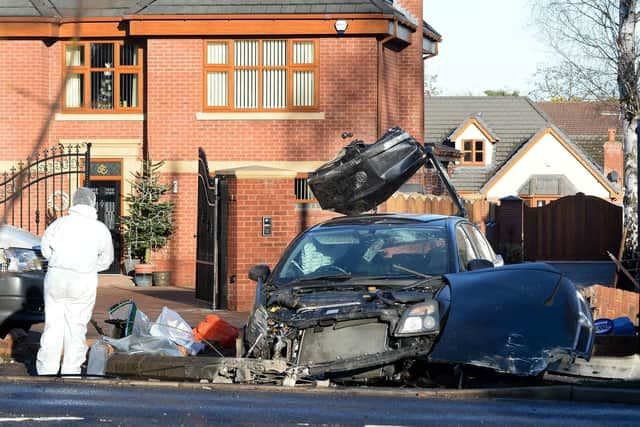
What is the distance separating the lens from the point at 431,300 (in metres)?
8.89

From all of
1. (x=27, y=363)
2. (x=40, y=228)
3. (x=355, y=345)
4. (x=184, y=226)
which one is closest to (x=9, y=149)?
(x=40, y=228)

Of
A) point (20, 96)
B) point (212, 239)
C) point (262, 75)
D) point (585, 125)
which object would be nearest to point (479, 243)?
point (212, 239)

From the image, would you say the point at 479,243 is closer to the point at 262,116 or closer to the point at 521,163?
the point at 262,116

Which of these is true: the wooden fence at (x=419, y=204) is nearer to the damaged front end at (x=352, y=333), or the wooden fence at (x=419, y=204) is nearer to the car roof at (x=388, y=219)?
the car roof at (x=388, y=219)

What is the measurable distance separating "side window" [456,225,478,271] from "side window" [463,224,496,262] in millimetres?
228

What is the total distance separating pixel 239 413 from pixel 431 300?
6.57 feet

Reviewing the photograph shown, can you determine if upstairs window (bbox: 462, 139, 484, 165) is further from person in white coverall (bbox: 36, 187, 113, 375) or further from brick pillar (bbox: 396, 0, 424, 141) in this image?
person in white coverall (bbox: 36, 187, 113, 375)

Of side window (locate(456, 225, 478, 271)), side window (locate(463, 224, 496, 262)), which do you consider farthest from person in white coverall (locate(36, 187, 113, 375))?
side window (locate(463, 224, 496, 262))

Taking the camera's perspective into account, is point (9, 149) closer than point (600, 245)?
Yes

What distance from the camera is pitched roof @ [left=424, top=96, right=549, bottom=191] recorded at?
176 ft

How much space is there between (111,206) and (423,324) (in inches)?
683

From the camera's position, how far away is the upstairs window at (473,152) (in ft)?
177

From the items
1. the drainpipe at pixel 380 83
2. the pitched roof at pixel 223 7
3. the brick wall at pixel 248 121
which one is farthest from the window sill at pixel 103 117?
the drainpipe at pixel 380 83

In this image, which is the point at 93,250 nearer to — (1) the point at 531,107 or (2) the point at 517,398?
(2) the point at 517,398
